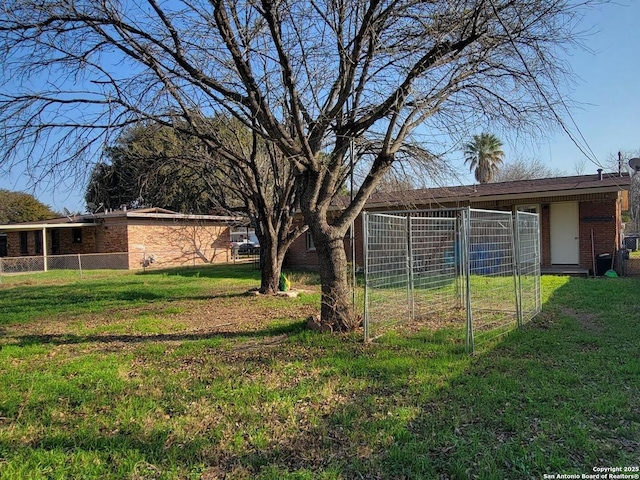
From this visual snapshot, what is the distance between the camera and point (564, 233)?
47.0 feet

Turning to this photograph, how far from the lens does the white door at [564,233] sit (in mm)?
14109

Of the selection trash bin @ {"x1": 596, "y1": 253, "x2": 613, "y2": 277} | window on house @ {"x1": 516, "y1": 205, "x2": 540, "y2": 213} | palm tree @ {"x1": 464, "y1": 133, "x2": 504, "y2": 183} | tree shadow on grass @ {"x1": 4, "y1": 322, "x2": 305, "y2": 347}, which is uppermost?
palm tree @ {"x1": 464, "y1": 133, "x2": 504, "y2": 183}

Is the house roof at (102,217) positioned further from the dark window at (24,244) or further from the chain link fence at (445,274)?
the chain link fence at (445,274)

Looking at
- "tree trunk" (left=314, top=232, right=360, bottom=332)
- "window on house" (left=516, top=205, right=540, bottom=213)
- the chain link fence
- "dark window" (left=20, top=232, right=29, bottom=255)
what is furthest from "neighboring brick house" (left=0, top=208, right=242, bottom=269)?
"tree trunk" (left=314, top=232, right=360, bottom=332)

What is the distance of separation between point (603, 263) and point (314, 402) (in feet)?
41.2

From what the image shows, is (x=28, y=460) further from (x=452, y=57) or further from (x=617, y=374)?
(x=452, y=57)

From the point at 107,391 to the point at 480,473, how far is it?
144 inches

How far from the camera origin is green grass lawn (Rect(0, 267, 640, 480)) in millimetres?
3016

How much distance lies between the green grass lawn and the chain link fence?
50 centimetres

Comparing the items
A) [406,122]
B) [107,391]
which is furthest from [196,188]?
[107,391]

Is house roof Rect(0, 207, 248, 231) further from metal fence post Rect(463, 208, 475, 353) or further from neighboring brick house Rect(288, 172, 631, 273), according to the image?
metal fence post Rect(463, 208, 475, 353)

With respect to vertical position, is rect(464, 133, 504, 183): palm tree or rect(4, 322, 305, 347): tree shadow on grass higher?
rect(464, 133, 504, 183): palm tree

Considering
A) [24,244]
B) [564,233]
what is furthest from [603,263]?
[24,244]

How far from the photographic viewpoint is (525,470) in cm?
283
